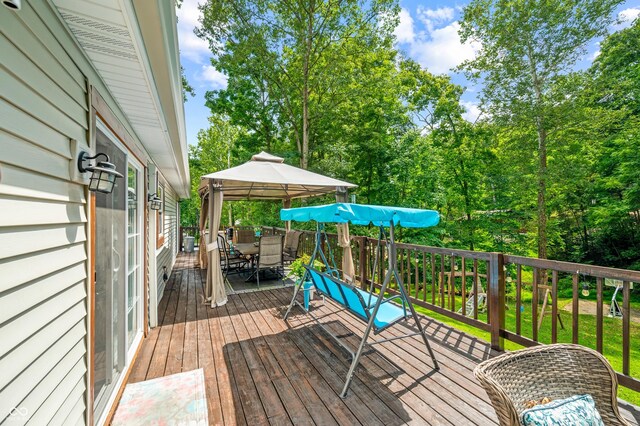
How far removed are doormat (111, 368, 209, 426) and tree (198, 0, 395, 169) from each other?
8.88 meters

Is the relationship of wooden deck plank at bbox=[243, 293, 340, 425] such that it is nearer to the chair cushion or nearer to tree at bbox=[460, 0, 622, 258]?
the chair cushion

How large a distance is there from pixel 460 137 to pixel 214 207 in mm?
12144

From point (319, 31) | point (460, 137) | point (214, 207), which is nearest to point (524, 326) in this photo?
point (214, 207)

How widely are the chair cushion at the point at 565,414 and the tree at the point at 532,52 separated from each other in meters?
10.5

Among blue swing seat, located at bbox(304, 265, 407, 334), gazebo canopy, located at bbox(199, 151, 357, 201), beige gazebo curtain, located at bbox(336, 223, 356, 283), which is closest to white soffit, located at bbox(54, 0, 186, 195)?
gazebo canopy, located at bbox(199, 151, 357, 201)

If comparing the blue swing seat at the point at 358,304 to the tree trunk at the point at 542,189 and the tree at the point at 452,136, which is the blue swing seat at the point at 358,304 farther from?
the tree at the point at 452,136

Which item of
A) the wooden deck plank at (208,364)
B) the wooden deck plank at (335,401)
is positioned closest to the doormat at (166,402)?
the wooden deck plank at (208,364)

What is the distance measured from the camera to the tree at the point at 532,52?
876 centimetres

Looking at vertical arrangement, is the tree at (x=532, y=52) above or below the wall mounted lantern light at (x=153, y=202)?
above

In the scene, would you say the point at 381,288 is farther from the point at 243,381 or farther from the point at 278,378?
the point at 243,381

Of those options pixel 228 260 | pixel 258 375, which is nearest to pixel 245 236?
pixel 228 260

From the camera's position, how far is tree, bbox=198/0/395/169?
9477mm

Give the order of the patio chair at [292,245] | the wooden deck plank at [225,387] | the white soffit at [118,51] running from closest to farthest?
the white soffit at [118,51], the wooden deck plank at [225,387], the patio chair at [292,245]

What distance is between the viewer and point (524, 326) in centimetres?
693
